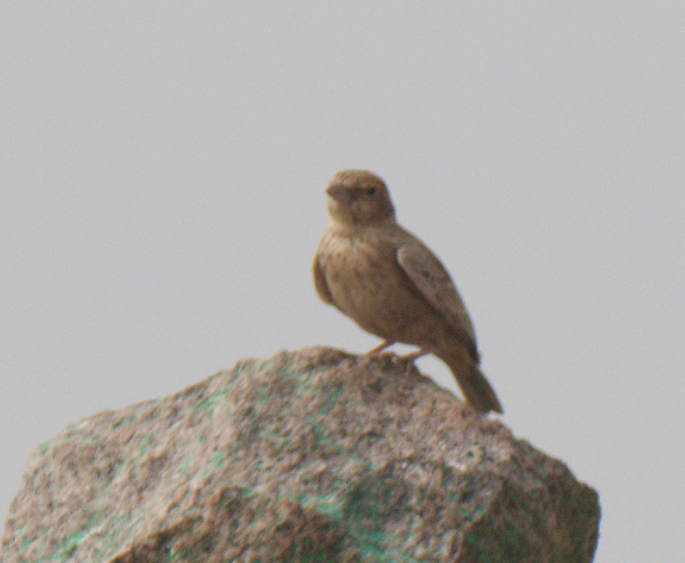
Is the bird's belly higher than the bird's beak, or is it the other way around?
the bird's beak

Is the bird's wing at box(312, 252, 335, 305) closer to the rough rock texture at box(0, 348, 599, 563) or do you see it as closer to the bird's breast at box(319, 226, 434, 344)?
the bird's breast at box(319, 226, 434, 344)

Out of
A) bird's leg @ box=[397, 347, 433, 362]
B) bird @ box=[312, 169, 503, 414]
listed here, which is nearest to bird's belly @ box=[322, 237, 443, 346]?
bird @ box=[312, 169, 503, 414]

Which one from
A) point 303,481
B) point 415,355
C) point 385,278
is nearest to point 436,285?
point 385,278

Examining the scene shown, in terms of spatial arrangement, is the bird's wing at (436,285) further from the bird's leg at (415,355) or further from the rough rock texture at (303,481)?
the rough rock texture at (303,481)

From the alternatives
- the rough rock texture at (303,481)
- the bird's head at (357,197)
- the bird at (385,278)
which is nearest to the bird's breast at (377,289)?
the bird at (385,278)

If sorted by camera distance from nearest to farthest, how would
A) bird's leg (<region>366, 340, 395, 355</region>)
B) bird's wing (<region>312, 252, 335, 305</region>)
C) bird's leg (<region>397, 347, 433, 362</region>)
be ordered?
bird's leg (<region>397, 347, 433, 362</region>) < bird's leg (<region>366, 340, 395, 355</region>) < bird's wing (<region>312, 252, 335, 305</region>)

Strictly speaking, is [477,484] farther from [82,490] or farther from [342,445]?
[82,490]
